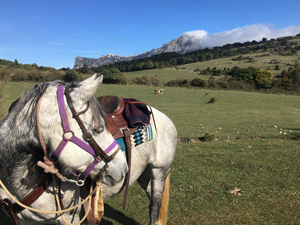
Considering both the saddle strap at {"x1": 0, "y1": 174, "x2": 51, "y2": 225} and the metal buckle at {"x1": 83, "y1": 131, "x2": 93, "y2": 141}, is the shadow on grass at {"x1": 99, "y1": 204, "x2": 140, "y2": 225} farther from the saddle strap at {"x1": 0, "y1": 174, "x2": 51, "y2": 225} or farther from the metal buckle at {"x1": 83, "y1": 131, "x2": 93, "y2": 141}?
Answer: the metal buckle at {"x1": 83, "y1": 131, "x2": 93, "y2": 141}

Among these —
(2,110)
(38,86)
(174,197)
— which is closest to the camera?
(38,86)

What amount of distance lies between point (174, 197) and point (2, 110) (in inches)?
299

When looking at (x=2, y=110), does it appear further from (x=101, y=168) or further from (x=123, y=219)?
(x=101, y=168)

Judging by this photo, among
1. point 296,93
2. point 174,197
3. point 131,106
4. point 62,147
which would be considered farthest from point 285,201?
point 296,93

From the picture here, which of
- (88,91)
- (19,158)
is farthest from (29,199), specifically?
(88,91)

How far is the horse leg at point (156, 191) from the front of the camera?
3074 millimetres

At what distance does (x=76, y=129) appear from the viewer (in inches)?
62.8

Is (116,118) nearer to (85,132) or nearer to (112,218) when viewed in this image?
(85,132)

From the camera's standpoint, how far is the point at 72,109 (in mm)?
1583

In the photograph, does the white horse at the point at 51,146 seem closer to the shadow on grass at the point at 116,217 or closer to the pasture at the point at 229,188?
the shadow on grass at the point at 116,217

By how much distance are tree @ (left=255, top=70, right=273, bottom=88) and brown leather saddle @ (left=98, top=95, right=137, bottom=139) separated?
→ 46.0 metres

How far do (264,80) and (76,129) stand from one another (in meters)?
49.8

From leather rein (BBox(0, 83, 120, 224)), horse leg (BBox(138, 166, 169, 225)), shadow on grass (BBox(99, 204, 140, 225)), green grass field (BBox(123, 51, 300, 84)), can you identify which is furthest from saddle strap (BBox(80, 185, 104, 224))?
green grass field (BBox(123, 51, 300, 84))

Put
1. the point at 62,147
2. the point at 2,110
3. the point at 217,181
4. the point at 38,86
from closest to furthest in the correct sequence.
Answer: the point at 62,147 < the point at 38,86 < the point at 217,181 < the point at 2,110
